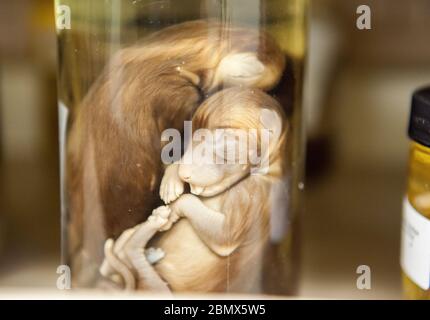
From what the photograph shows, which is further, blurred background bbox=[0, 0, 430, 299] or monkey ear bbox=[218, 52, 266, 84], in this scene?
blurred background bbox=[0, 0, 430, 299]

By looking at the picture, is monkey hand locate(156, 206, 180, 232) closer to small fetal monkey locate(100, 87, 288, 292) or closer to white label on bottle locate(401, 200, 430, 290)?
small fetal monkey locate(100, 87, 288, 292)

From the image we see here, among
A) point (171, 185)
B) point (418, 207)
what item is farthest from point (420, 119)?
point (171, 185)

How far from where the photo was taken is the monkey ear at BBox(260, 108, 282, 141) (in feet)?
1.39

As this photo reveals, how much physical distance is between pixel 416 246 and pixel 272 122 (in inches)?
4.5

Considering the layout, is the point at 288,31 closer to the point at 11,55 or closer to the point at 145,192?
the point at 145,192

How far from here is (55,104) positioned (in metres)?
0.62

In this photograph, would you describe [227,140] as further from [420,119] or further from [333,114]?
[333,114]

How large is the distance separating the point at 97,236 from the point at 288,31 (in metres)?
0.17

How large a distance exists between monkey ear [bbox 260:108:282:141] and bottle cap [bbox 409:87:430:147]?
8cm

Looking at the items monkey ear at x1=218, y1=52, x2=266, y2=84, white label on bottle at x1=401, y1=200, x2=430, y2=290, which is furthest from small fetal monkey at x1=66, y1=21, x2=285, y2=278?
white label on bottle at x1=401, y1=200, x2=430, y2=290

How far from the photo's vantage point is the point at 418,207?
438 mm

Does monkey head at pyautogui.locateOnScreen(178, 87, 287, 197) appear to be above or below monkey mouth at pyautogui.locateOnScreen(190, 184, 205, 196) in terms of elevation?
above

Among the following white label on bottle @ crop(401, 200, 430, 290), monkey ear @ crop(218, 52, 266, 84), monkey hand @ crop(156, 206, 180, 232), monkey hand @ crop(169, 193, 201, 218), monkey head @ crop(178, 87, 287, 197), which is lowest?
white label on bottle @ crop(401, 200, 430, 290)
